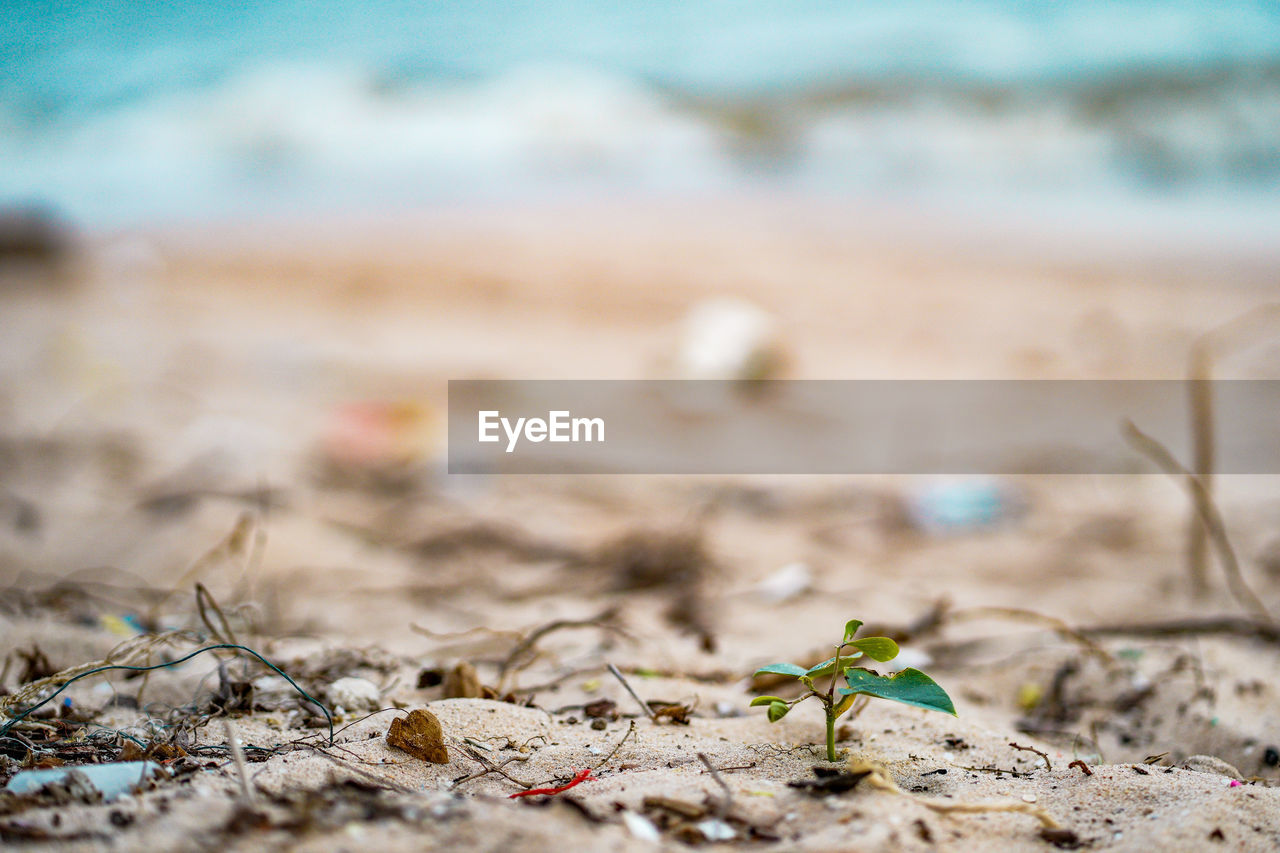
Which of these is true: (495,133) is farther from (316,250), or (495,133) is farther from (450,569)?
(450,569)

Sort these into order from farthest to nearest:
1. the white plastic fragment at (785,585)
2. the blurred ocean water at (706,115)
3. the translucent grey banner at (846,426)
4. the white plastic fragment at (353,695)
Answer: the blurred ocean water at (706,115), the translucent grey banner at (846,426), the white plastic fragment at (785,585), the white plastic fragment at (353,695)

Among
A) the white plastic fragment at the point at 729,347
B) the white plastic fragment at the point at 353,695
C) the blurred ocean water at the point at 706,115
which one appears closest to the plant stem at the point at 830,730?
the white plastic fragment at the point at 353,695

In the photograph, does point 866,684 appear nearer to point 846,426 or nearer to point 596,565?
point 596,565

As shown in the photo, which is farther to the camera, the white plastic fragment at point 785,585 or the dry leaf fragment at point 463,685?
the white plastic fragment at point 785,585

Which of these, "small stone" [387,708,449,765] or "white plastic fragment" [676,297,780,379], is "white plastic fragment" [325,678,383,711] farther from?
"white plastic fragment" [676,297,780,379]

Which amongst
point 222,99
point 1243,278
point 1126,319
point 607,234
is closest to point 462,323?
point 607,234

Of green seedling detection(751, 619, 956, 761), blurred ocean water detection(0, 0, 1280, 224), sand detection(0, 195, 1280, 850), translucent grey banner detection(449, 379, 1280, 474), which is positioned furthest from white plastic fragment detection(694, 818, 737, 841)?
blurred ocean water detection(0, 0, 1280, 224)

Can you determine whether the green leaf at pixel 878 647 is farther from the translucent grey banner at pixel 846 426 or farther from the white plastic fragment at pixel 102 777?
the translucent grey banner at pixel 846 426
